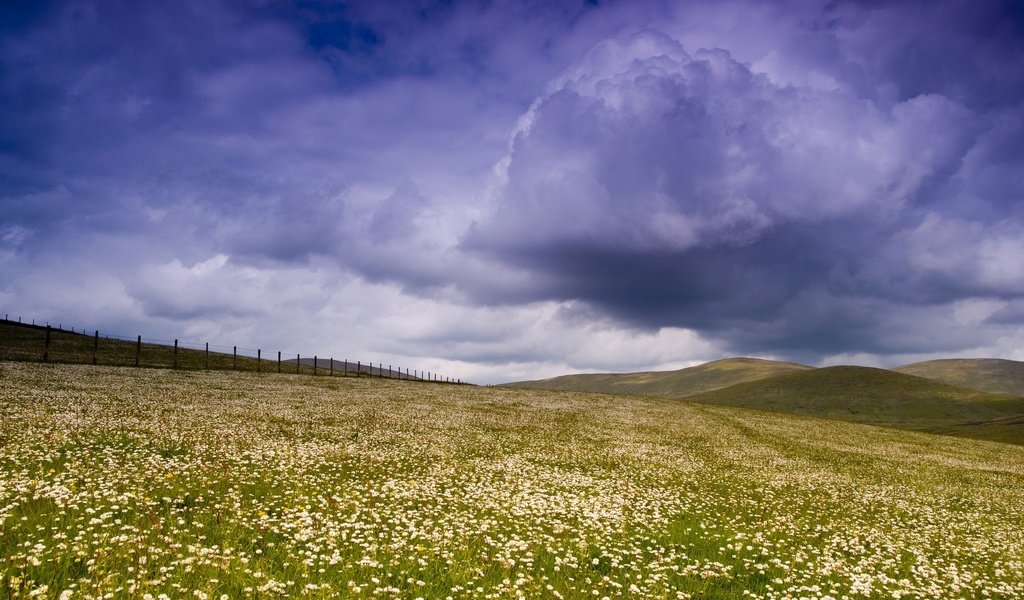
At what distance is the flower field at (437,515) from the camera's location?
10.4 m

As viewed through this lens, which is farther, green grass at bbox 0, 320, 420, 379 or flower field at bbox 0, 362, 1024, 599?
green grass at bbox 0, 320, 420, 379

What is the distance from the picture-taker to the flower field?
34.3 ft

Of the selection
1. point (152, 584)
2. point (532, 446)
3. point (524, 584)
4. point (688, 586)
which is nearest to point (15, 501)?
point (152, 584)

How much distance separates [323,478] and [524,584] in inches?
386

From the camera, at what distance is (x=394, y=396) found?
57.9 metres

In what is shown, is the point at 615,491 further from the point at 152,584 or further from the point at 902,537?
the point at 152,584

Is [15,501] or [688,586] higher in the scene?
[15,501]

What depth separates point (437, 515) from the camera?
601 inches

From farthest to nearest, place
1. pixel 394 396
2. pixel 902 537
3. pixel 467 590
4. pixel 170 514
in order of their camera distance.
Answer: pixel 394 396 < pixel 902 537 < pixel 170 514 < pixel 467 590

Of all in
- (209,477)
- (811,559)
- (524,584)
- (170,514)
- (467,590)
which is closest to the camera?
(467,590)

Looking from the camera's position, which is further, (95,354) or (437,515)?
(95,354)

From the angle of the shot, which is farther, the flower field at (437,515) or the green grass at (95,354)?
the green grass at (95,354)

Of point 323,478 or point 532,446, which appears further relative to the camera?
point 532,446

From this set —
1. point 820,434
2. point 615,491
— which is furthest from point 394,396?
point 820,434
